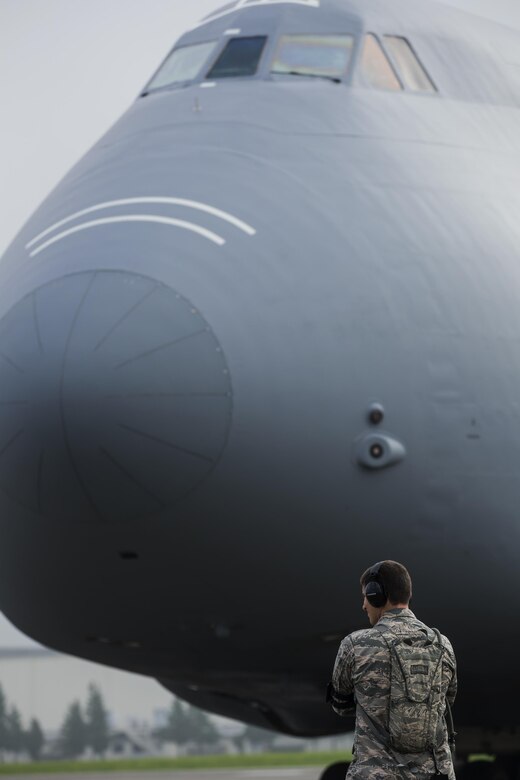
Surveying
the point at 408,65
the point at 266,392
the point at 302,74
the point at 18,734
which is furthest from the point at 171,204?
the point at 18,734

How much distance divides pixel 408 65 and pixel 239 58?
113cm

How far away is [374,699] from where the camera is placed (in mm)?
6723

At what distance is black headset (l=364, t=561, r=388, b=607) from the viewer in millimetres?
6828

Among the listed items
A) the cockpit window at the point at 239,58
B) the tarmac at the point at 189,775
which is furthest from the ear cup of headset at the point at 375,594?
the tarmac at the point at 189,775

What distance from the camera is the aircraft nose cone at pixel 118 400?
887 cm

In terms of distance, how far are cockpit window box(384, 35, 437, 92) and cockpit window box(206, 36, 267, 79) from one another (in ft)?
2.81

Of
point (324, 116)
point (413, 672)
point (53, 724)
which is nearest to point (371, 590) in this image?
point (413, 672)

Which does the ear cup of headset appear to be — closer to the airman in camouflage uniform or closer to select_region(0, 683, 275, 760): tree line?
the airman in camouflage uniform

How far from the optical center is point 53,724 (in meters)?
32.2

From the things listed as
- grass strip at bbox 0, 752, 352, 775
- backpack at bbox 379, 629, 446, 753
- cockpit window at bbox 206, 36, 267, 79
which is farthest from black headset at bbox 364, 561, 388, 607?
grass strip at bbox 0, 752, 352, 775

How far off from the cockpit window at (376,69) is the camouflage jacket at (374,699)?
5.08m

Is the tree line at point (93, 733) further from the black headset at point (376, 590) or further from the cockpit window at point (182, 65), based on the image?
the black headset at point (376, 590)

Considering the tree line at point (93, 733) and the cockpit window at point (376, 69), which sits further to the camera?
the tree line at point (93, 733)

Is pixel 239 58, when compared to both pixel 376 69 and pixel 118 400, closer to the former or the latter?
pixel 376 69
